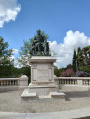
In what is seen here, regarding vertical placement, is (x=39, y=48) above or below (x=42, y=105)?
above

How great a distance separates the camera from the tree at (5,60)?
67.3ft

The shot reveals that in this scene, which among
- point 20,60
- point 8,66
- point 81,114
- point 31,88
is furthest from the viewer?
point 20,60

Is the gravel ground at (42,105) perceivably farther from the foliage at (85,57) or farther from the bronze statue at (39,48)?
the foliage at (85,57)

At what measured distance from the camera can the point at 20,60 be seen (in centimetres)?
2633

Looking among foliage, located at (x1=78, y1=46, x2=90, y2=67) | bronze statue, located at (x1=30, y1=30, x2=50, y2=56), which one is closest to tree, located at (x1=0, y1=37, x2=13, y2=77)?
bronze statue, located at (x1=30, y1=30, x2=50, y2=56)

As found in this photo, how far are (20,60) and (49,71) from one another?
19120 millimetres

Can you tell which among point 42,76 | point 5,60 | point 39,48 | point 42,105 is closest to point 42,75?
point 42,76

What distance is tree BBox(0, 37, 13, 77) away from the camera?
2051 cm

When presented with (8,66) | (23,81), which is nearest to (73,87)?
(23,81)

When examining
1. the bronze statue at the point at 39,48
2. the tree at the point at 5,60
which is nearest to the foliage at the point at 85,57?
the tree at the point at 5,60

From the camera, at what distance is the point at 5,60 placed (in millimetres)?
20734

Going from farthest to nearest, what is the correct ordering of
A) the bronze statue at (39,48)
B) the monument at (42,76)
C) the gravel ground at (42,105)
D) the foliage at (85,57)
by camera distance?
the foliage at (85,57) < the bronze statue at (39,48) < the monument at (42,76) < the gravel ground at (42,105)

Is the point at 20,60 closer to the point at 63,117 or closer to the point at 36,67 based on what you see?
the point at 36,67

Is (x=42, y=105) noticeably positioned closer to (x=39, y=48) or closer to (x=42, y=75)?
(x=42, y=75)
